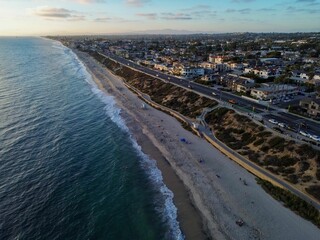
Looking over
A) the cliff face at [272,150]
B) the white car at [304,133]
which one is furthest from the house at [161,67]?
the white car at [304,133]

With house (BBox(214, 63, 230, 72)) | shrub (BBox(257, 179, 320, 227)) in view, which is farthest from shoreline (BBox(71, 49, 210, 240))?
house (BBox(214, 63, 230, 72))

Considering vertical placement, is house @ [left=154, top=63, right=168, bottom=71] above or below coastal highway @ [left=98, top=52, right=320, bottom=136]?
below

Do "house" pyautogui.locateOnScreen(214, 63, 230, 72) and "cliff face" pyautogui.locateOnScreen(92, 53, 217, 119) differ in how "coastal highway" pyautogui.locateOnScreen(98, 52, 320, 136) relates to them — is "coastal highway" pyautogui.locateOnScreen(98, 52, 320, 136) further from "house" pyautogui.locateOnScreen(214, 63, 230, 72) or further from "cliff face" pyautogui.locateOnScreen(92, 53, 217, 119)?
"house" pyautogui.locateOnScreen(214, 63, 230, 72)

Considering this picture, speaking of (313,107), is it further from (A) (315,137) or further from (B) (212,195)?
(B) (212,195)

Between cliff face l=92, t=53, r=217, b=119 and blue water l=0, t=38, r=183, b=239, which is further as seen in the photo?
cliff face l=92, t=53, r=217, b=119

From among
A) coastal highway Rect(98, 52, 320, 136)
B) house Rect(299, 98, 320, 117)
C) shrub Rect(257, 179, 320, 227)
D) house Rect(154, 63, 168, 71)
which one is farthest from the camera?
house Rect(154, 63, 168, 71)

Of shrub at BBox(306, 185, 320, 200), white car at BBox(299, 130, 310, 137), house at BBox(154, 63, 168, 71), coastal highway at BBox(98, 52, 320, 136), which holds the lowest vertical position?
house at BBox(154, 63, 168, 71)

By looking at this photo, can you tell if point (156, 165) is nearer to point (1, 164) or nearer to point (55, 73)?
point (1, 164)
